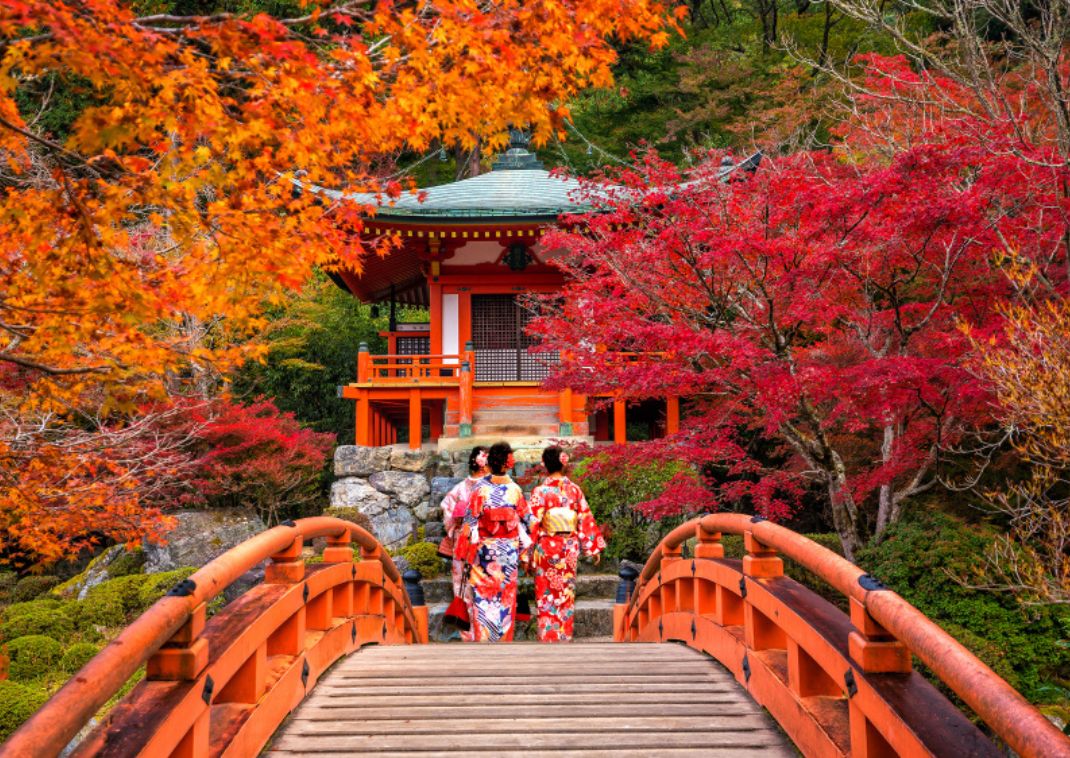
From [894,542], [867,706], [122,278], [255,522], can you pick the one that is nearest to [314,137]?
[122,278]

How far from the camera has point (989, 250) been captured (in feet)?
24.2

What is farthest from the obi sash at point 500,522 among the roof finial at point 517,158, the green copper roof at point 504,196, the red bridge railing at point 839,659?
the roof finial at point 517,158

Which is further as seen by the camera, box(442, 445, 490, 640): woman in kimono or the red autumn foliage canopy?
box(442, 445, 490, 640): woman in kimono

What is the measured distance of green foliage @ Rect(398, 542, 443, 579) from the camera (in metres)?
10.8

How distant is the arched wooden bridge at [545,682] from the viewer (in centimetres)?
201

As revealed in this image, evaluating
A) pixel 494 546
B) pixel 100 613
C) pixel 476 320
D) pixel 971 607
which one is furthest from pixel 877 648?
pixel 476 320

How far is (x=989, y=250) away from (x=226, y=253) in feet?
21.3

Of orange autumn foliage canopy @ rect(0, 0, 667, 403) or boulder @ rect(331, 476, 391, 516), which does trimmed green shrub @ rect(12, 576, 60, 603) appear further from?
orange autumn foliage canopy @ rect(0, 0, 667, 403)

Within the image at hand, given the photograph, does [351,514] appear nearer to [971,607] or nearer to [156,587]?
[156,587]

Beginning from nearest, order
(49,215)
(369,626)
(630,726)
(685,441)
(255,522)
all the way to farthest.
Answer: (630,726)
(49,215)
(369,626)
(685,441)
(255,522)

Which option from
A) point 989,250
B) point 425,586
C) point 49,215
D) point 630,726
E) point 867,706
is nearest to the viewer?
point 867,706

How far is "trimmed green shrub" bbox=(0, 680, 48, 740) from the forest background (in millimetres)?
86

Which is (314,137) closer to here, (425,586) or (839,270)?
(839,270)

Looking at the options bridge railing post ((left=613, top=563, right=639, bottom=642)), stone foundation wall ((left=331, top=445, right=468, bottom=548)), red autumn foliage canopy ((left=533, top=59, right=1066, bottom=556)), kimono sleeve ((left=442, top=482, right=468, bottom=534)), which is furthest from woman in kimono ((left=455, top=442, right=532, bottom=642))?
stone foundation wall ((left=331, top=445, right=468, bottom=548))
